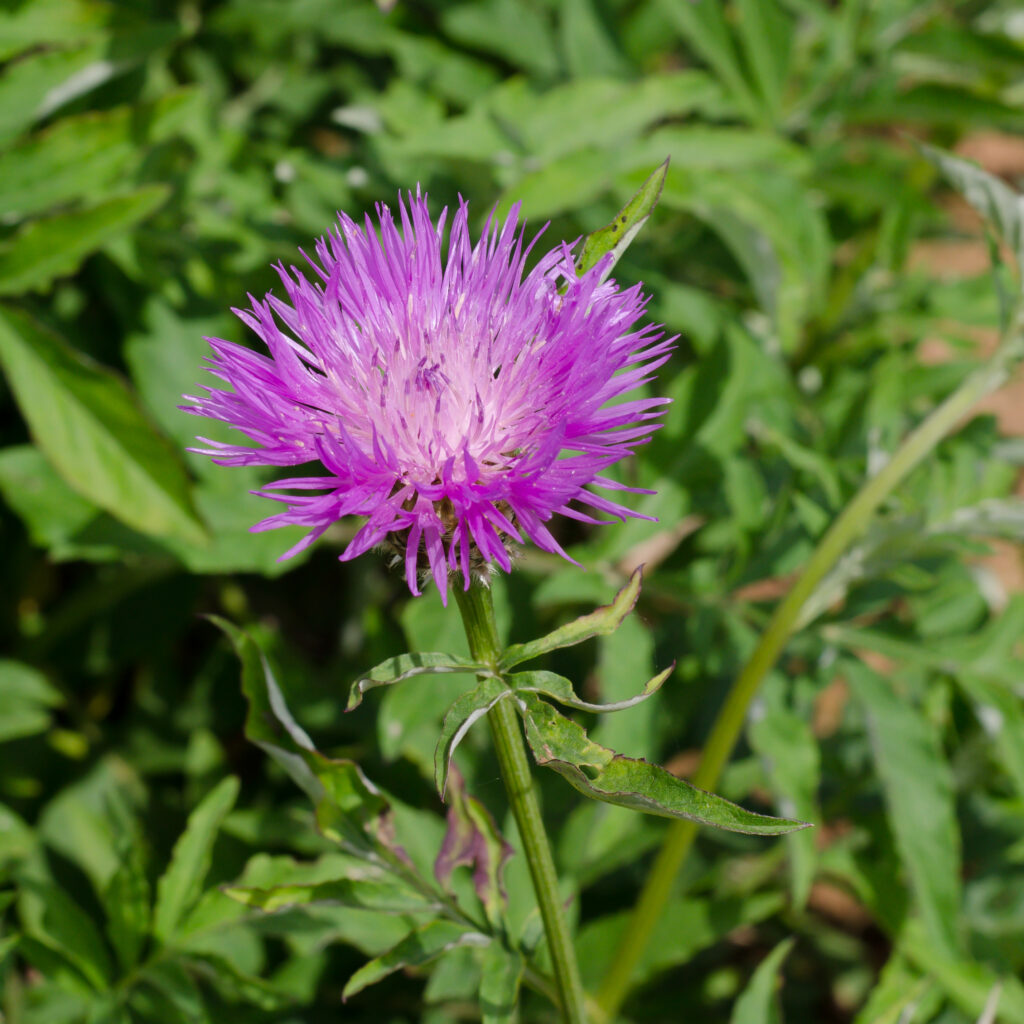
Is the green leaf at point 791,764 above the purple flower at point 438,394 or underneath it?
underneath

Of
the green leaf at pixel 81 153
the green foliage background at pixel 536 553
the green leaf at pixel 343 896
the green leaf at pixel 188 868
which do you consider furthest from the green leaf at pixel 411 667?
the green leaf at pixel 81 153

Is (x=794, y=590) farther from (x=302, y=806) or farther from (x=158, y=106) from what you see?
(x=158, y=106)

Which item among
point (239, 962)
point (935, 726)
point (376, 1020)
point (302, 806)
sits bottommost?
point (376, 1020)

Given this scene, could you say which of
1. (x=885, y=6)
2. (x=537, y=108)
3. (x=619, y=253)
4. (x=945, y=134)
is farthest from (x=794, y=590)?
(x=945, y=134)

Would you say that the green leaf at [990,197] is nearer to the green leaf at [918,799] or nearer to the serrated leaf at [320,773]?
the green leaf at [918,799]

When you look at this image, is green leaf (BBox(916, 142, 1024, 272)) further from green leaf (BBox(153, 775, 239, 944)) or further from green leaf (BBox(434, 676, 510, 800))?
green leaf (BBox(153, 775, 239, 944))

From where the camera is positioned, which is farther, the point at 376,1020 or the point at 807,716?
the point at 376,1020
